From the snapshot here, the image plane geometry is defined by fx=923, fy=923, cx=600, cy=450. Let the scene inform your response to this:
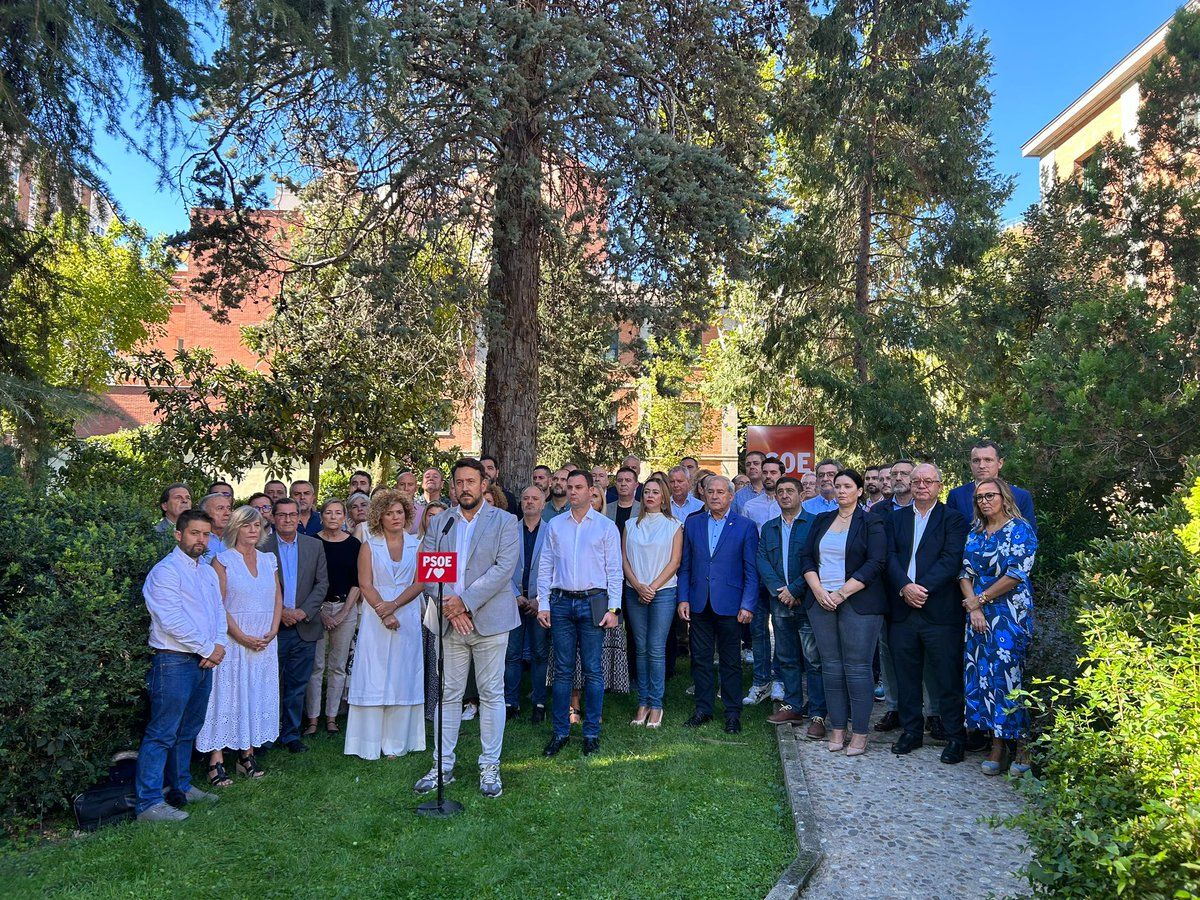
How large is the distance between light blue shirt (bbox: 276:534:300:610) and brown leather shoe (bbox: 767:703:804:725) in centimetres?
428

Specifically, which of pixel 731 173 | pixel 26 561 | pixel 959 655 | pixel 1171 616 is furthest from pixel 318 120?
Answer: pixel 1171 616

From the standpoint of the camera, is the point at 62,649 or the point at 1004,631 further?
the point at 1004,631

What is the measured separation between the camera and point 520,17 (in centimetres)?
972

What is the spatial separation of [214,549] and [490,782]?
2830 mm

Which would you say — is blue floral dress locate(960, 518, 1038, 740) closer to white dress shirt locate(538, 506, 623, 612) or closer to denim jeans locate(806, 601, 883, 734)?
denim jeans locate(806, 601, 883, 734)

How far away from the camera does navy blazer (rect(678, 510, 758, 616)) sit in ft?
26.8

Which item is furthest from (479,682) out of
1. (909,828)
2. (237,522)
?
(909,828)

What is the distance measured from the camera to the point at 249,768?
686cm

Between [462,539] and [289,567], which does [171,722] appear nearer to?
[289,567]

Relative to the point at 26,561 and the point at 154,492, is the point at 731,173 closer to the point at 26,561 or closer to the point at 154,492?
the point at 26,561

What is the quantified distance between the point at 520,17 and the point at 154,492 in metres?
8.11

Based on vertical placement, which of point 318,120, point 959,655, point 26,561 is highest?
point 318,120

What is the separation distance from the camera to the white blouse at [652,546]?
8.17 meters

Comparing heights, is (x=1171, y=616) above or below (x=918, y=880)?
above
